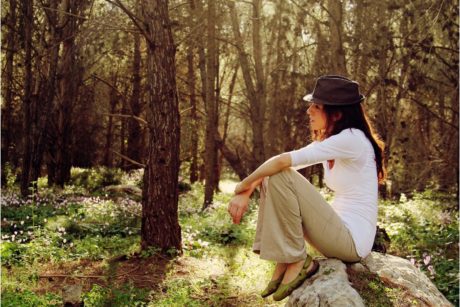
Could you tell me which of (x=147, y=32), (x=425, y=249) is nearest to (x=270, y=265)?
(x=425, y=249)

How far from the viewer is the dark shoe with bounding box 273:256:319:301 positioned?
4039mm

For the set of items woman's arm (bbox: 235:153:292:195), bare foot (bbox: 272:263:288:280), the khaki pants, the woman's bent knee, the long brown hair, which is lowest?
bare foot (bbox: 272:263:288:280)

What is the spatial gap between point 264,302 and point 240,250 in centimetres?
250

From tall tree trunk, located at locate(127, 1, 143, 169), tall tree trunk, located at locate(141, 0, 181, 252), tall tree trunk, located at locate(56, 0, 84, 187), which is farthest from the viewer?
tall tree trunk, located at locate(127, 1, 143, 169)

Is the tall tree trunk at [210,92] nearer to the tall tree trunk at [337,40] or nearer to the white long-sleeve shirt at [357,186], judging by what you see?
the tall tree trunk at [337,40]

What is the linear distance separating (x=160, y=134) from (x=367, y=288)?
12.1 feet

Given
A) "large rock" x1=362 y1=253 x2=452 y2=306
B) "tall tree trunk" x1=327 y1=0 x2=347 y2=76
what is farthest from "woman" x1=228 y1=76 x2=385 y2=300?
"tall tree trunk" x1=327 y1=0 x2=347 y2=76

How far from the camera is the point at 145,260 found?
679cm

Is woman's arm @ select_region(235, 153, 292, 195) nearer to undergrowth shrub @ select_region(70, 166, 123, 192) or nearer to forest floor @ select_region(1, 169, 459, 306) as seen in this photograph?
forest floor @ select_region(1, 169, 459, 306)

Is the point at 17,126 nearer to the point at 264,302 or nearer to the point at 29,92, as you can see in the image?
the point at 29,92

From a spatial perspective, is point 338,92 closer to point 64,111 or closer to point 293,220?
point 293,220

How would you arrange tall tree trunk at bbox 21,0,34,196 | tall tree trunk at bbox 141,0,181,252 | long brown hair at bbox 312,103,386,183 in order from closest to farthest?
1. long brown hair at bbox 312,103,386,183
2. tall tree trunk at bbox 141,0,181,252
3. tall tree trunk at bbox 21,0,34,196

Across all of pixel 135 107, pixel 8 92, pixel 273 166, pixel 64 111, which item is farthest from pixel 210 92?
pixel 8 92

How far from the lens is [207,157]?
526 inches
